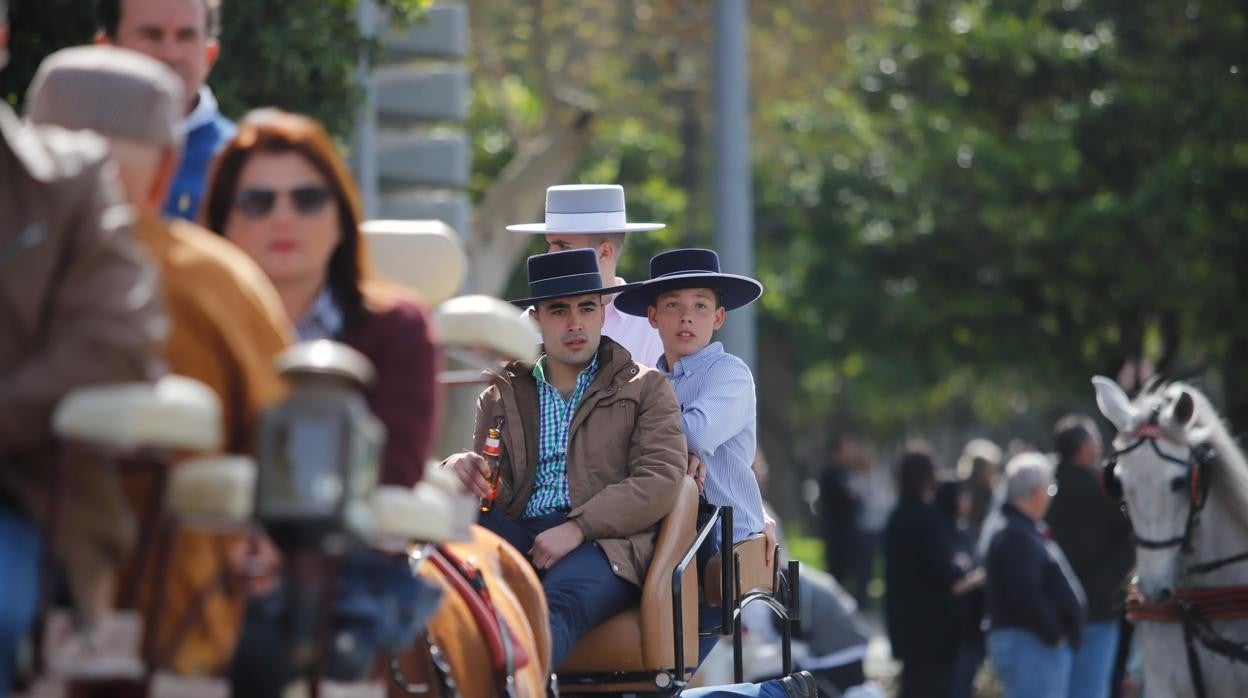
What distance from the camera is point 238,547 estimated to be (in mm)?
4273

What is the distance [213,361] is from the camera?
13.8 ft

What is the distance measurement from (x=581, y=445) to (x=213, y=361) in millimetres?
3251

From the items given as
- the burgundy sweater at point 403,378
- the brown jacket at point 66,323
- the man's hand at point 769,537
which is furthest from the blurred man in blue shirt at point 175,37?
the man's hand at point 769,537

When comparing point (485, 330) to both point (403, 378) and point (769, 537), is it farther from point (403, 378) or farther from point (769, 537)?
point (769, 537)

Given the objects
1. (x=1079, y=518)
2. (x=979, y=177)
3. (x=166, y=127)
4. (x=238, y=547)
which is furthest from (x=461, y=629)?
(x=979, y=177)

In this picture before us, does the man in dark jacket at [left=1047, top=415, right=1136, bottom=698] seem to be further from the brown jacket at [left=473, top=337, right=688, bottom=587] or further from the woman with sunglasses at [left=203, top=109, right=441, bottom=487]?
the woman with sunglasses at [left=203, top=109, right=441, bottom=487]

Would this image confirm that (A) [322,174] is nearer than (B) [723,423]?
Yes

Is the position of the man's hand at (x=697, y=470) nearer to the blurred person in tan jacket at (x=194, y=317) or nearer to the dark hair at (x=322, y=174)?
the dark hair at (x=322, y=174)

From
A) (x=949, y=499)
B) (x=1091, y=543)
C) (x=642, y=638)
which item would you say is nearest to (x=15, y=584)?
(x=642, y=638)

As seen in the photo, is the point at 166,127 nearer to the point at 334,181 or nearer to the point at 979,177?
the point at 334,181

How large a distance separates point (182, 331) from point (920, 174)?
1838 centimetres

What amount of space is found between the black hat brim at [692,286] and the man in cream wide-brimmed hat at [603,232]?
0.37 ft

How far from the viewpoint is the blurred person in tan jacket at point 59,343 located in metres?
3.79

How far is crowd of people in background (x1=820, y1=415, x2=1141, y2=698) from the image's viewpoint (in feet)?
44.8
